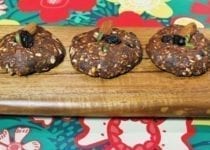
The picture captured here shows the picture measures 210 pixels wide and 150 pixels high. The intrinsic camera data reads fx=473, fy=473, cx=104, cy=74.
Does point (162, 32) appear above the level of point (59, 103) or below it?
above

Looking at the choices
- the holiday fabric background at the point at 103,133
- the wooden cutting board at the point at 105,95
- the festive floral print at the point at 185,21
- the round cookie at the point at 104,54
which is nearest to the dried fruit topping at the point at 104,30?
the round cookie at the point at 104,54

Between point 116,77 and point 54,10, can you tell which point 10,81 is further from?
point 54,10

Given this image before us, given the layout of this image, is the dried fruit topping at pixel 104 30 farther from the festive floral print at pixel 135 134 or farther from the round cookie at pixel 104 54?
the festive floral print at pixel 135 134

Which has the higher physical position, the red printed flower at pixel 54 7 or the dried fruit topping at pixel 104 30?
the dried fruit topping at pixel 104 30

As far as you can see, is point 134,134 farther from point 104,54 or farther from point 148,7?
point 148,7

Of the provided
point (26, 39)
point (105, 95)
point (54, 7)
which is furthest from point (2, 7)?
point (105, 95)

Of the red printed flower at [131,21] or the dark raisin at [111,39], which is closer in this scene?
the dark raisin at [111,39]

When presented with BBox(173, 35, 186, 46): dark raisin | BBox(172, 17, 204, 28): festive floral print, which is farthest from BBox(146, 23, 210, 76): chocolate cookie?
BBox(172, 17, 204, 28): festive floral print

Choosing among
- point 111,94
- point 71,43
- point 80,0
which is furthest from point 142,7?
point 111,94
